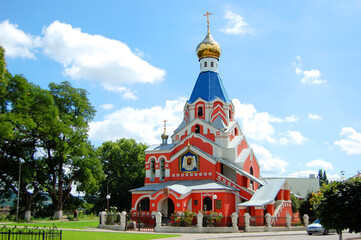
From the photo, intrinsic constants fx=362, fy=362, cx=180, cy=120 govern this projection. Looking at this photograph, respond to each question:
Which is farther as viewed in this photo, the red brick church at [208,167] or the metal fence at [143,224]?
the red brick church at [208,167]

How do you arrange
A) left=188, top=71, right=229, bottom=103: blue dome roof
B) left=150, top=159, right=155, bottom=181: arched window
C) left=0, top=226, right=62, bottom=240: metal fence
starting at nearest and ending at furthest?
left=0, top=226, right=62, bottom=240: metal fence
left=150, top=159, right=155, bottom=181: arched window
left=188, top=71, right=229, bottom=103: blue dome roof

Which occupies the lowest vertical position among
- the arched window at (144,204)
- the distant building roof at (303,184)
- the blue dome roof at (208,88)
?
the arched window at (144,204)

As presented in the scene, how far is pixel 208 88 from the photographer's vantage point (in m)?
35.2

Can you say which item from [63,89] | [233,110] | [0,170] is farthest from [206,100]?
[0,170]

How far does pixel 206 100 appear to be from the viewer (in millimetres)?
34625

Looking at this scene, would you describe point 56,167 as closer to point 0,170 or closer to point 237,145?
point 0,170

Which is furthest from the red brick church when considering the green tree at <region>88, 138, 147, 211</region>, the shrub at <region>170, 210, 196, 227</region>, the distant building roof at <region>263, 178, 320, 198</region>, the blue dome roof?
the distant building roof at <region>263, 178, 320, 198</region>

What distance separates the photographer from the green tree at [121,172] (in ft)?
149

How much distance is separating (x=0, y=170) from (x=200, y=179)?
17.9 metres

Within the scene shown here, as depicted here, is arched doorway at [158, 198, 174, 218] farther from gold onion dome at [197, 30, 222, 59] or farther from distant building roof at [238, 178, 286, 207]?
gold onion dome at [197, 30, 222, 59]

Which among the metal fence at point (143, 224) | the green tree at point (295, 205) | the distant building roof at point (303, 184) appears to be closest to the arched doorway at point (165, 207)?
the metal fence at point (143, 224)

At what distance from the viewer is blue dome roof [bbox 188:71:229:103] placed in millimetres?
34969

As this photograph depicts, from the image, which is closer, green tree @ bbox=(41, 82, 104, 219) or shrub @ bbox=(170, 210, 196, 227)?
shrub @ bbox=(170, 210, 196, 227)

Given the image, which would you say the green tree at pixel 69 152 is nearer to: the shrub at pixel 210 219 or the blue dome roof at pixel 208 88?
the blue dome roof at pixel 208 88
